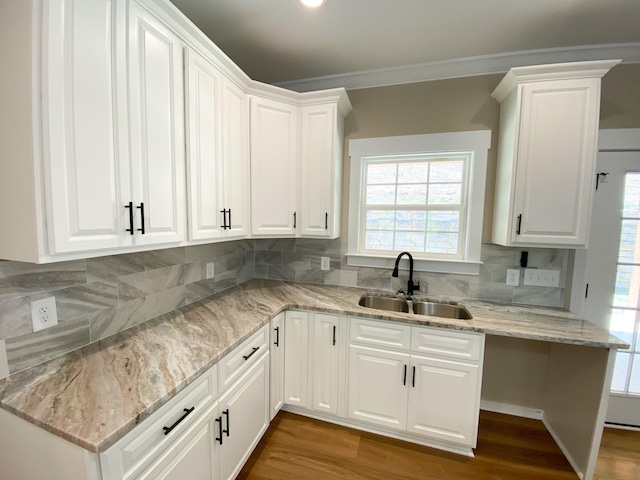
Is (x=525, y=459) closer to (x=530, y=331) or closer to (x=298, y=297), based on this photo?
(x=530, y=331)

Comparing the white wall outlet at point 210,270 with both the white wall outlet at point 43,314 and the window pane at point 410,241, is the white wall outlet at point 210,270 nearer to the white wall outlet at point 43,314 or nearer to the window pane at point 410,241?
the white wall outlet at point 43,314

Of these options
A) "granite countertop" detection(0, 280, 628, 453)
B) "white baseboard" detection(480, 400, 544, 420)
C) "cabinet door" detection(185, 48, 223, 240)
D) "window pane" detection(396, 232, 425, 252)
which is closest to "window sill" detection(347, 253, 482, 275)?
"window pane" detection(396, 232, 425, 252)

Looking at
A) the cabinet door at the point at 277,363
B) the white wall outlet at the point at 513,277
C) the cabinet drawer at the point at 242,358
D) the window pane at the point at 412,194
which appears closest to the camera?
the cabinet drawer at the point at 242,358

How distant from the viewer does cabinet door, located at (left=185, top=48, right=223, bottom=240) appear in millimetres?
1408

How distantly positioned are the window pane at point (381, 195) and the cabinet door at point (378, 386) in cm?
126

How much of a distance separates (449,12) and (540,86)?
2.50 ft

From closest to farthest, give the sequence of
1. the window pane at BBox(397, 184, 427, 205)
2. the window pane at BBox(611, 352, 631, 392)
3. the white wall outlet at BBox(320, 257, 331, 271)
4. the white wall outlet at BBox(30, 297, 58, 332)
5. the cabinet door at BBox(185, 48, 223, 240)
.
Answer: the white wall outlet at BBox(30, 297, 58, 332) → the cabinet door at BBox(185, 48, 223, 240) → the window pane at BBox(611, 352, 631, 392) → the window pane at BBox(397, 184, 427, 205) → the white wall outlet at BBox(320, 257, 331, 271)

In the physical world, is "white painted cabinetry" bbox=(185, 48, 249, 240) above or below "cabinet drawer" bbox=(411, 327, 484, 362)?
above

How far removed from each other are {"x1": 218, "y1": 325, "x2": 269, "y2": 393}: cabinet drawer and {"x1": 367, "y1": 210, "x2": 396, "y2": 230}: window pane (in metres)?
1.30

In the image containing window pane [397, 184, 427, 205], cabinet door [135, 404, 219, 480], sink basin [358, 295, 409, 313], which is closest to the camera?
cabinet door [135, 404, 219, 480]

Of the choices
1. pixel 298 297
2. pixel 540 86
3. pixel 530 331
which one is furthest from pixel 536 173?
pixel 298 297

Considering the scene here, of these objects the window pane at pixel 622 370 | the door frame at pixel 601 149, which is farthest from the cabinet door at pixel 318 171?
the window pane at pixel 622 370

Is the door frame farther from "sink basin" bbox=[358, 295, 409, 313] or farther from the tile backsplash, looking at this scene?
"sink basin" bbox=[358, 295, 409, 313]

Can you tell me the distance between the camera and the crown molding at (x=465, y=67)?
5.95 ft
